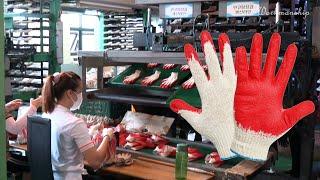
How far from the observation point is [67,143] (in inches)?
107

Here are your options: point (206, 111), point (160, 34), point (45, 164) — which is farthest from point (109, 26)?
point (206, 111)

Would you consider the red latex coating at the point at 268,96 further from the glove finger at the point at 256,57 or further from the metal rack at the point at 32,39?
the metal rack at the point at 32,39

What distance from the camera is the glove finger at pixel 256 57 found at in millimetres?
1200

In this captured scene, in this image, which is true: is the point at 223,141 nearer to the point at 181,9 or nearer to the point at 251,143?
the point at 251,143

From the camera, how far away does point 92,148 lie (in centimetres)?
270

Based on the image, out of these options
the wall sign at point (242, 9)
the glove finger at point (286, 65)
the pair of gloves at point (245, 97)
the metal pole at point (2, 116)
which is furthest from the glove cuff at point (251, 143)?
the wall sign at point (242, 9)

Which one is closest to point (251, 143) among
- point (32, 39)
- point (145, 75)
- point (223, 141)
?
point (223, 141)

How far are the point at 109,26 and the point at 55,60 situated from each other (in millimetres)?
2211

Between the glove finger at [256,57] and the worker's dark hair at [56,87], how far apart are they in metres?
1.80

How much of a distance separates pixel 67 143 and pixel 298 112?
1893 millimetres

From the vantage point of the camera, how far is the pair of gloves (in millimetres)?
1203

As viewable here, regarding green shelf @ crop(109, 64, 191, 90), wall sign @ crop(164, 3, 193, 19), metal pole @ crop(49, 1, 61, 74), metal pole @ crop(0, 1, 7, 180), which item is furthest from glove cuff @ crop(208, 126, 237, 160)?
metal pole @ crop(49, 1, 61, 74)

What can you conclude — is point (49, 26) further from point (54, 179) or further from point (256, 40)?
point (256, 40)

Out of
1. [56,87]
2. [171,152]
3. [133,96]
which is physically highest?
[56,87]
